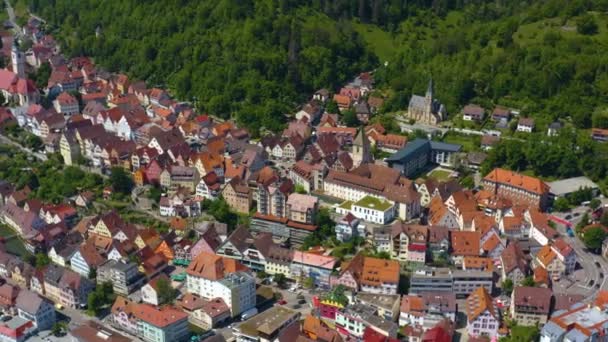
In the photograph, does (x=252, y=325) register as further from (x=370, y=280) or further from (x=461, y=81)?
(x=461, y=81)

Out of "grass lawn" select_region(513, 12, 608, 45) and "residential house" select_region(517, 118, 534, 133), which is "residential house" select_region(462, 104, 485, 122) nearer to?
"residential house" select_region(517, 118, 534, 133)

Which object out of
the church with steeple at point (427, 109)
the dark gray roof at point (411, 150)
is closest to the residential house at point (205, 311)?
the dark gray roof at point (411, 150)

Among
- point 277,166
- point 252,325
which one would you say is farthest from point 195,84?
point 252,325

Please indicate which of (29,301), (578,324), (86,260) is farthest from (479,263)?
(29,301)

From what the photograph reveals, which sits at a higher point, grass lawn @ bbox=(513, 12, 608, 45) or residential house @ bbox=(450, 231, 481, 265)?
grass lawn @ bbox=(513, 12, 608, 45)

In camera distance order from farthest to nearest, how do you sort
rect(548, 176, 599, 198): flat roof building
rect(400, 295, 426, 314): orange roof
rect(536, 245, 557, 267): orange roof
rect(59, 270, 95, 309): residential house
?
rect(548, 176, 599, 198): flat roof building → rect(536, 245, 557, 267): orange roof → rect(59, 270, 95, 309): residential house → rect(400, 295, 426, 314): orange roof

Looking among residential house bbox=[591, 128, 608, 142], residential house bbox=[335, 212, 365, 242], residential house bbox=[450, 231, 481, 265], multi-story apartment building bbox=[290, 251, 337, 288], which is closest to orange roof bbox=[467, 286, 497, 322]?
residential house bbox=[450, 231, 481, 265]
